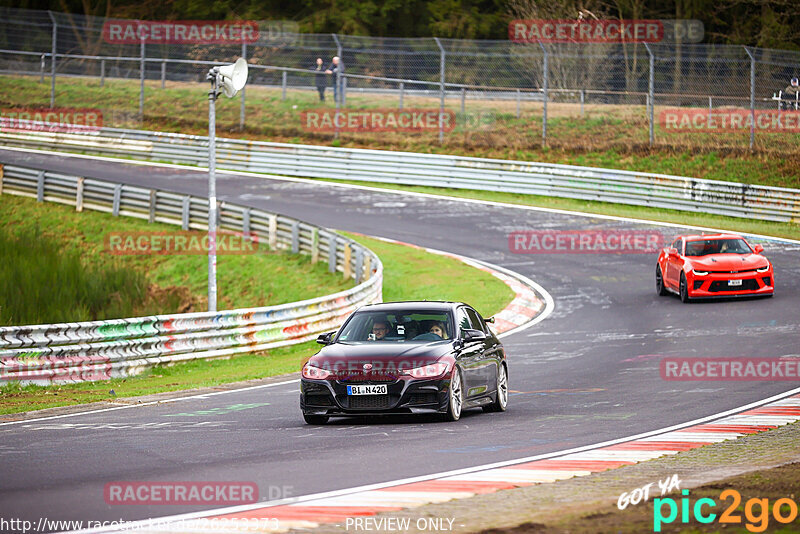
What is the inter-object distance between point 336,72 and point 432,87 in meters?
6.76

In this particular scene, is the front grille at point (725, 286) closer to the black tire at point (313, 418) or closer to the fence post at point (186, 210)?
the black tire at point (313, 418)

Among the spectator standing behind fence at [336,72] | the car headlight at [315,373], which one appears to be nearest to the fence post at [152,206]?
the spectator standing behind fence at [336,72]

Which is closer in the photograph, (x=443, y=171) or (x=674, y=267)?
(x=674, y=267)

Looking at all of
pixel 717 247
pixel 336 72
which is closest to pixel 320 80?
pixel 336 72

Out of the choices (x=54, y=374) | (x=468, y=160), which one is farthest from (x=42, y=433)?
(x=468, y=160)

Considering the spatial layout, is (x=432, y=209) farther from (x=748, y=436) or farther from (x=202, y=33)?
(x=202, y=33)

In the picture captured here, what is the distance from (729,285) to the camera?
23609mm

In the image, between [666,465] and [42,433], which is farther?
[42,433]

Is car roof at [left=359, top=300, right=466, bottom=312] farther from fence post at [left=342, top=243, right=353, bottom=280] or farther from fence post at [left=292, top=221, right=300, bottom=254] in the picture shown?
fence post at [left=292, top=221, right=300, bottom=254]

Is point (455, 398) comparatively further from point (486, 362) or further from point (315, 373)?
point (315, 373)

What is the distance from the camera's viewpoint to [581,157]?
1646 inches

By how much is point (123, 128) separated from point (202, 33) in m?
18.3

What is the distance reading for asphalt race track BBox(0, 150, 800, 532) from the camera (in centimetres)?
916

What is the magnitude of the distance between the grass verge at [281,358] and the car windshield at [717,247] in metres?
4.07
